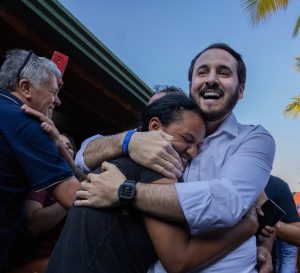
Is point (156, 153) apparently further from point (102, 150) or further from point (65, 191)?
point (65, 191)

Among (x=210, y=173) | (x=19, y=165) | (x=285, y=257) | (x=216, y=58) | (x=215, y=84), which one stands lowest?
(x=285, y=257)

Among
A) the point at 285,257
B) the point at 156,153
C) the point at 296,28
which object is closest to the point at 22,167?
the point at 156,153

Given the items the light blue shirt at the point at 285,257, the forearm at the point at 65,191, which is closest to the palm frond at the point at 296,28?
the light blue shirt at the point at 285,257

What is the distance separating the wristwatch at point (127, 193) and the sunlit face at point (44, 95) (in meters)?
1.10

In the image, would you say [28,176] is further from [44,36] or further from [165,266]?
[44,36]

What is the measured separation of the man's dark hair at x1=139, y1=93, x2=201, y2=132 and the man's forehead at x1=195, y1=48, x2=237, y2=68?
397mm

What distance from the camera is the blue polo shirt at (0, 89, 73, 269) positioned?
1748mm

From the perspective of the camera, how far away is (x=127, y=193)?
1309 mm

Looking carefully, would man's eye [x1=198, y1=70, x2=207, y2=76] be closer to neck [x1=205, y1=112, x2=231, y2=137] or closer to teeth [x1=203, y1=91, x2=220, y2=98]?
teeth [x1=203, y1=91, x2=220, y2=98]

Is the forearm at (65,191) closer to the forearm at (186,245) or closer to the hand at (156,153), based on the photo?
the hand at (156,153)

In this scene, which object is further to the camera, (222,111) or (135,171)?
(222,111)

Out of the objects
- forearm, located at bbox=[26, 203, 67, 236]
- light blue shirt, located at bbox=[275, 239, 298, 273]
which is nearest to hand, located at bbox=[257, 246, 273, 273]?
forearm, located at bbox=[26, 203, 67, 236]

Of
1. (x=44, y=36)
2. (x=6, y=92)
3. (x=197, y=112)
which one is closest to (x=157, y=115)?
(x=197, y=112)

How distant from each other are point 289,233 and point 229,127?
127 cm
